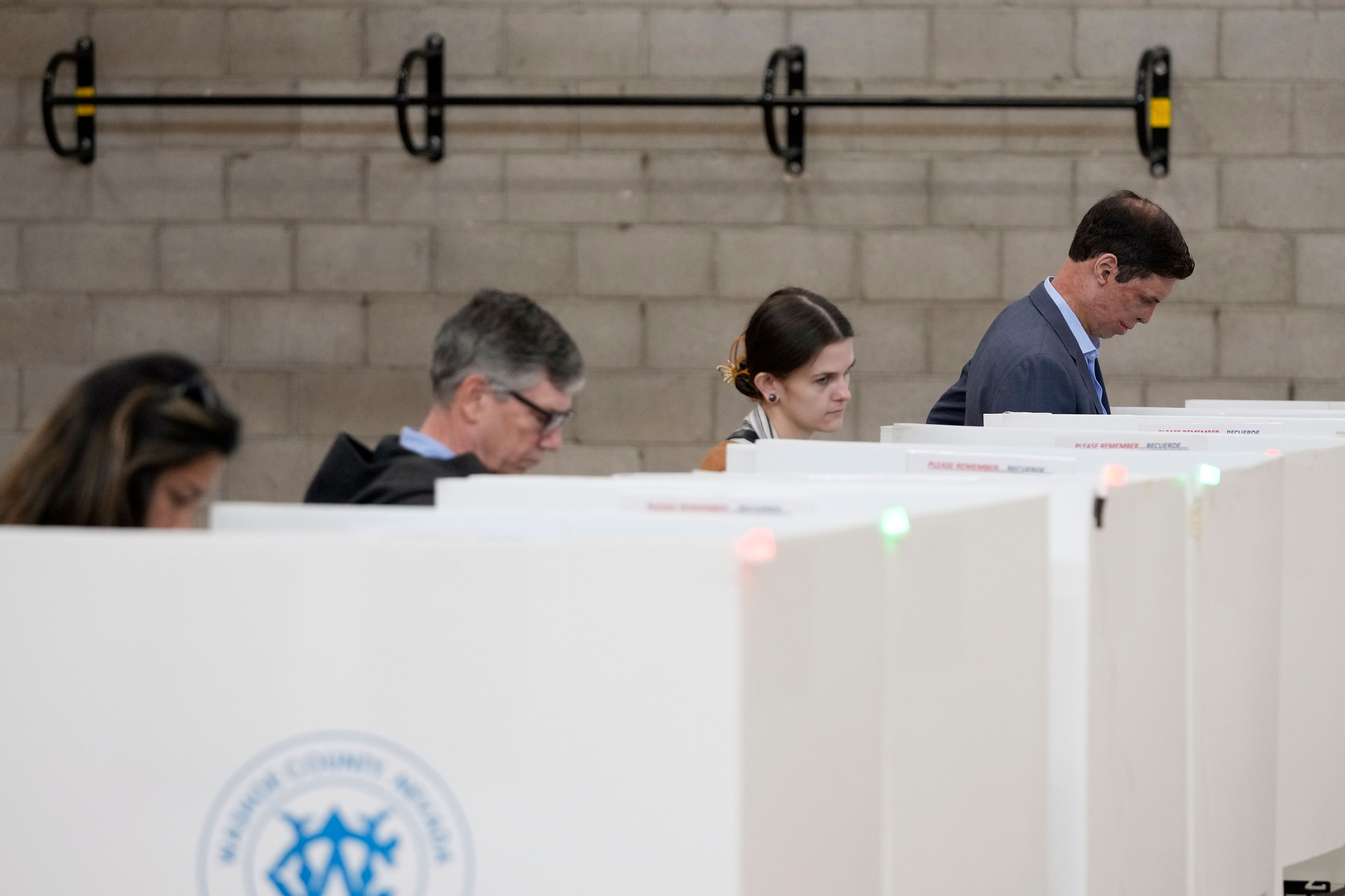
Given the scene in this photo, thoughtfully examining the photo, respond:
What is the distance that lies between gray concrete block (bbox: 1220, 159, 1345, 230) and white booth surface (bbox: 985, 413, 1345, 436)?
1793 mm

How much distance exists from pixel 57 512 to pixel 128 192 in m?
3.25

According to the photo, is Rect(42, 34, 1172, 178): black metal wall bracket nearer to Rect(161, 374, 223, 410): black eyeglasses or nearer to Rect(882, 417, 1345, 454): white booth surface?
Rect(882, 417, 1345, 454): white booth surface

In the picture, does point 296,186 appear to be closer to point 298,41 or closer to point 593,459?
point 298,41

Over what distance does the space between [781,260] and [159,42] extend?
1.80 m

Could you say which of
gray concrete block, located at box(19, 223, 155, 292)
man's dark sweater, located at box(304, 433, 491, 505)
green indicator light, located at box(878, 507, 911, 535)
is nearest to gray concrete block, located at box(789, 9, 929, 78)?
gray concrete block, located at box(19, 223, 155, 292)

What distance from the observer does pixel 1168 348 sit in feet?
12.5

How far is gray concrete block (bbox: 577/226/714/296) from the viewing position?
386 cm

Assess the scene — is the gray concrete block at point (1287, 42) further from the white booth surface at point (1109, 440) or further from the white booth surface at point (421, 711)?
the white booth surface at point (421, 711)

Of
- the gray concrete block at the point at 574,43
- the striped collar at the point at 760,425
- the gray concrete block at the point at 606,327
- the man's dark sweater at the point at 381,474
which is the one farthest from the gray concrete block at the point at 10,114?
the man's dark sweater at the point at 381,474

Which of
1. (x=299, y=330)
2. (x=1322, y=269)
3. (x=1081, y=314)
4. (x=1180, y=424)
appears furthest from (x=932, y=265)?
(x=1180, y=424)

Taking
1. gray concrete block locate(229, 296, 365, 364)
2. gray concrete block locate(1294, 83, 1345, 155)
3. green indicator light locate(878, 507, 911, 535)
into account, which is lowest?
green indicator light locate(878, 507, 911, 535)

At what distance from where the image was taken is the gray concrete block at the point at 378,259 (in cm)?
391

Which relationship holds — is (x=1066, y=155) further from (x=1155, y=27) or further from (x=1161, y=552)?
(x=1161, y=552)

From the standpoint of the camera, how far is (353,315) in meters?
3.92
